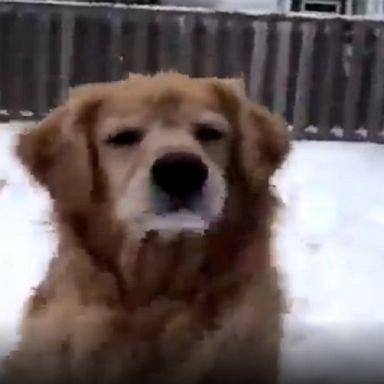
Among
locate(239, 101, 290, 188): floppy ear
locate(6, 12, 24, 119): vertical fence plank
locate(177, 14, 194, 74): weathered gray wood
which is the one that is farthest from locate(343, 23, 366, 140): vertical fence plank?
locate(6, 12, 24, 119): vertical fence plank

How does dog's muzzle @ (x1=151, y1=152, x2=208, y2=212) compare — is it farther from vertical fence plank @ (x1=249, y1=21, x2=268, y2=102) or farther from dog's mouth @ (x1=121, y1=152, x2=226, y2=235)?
vertical fence plank @ (x1=249, y1=21, x2=268, y2=102)

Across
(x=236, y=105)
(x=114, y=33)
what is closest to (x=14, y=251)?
(x=114, y=33)

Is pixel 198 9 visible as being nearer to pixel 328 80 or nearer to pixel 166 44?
pixel 166 44

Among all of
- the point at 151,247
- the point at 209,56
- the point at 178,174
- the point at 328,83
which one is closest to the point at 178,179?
the point at 178,174

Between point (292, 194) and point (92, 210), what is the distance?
42cm

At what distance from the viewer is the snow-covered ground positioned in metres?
0.99

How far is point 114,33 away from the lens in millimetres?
1251

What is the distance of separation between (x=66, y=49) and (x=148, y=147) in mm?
398

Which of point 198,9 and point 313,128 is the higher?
point 198,9

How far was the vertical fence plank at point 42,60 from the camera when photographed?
1.21 metres

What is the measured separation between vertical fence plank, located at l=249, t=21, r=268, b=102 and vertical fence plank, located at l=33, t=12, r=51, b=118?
0.92 ft

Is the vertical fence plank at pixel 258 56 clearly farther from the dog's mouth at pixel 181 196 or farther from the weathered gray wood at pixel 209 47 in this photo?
the dog's mouth at pixel 181 196

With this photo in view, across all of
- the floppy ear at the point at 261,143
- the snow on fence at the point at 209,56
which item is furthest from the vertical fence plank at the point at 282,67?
the floppy ear at the point at 261,143

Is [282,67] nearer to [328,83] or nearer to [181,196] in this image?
[328,83]
